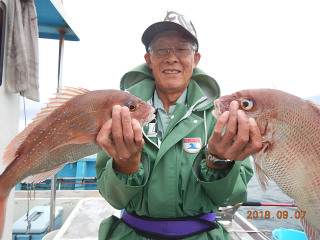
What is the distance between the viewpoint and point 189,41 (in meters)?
2.35

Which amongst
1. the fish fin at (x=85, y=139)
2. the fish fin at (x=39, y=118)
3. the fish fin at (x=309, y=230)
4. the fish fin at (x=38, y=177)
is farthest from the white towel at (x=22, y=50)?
the fish fin at (x=309, y=230)

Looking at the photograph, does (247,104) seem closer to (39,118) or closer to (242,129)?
(242,129)

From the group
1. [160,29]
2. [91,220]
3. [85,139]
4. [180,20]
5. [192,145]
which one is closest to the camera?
[85,139]

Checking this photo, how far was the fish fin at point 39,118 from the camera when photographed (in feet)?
5.87

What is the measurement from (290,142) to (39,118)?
215 centimetres

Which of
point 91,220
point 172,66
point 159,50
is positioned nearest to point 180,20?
point 159,50

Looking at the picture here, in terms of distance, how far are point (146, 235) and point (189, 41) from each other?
205 centimetres

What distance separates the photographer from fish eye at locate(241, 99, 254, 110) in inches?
66.6

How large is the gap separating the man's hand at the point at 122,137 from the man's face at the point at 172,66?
2.36 feet

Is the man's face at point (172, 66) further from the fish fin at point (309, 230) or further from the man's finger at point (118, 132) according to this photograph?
the fish fin at point (309, 230)

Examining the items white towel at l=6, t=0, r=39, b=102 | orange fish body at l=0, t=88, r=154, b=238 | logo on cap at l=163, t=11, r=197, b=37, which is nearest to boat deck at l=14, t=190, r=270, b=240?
orange fish body at l=0, t=88, r=154, b=238

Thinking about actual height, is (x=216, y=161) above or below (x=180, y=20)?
below

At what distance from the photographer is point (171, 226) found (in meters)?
1.88

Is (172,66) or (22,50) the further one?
(22,50)
